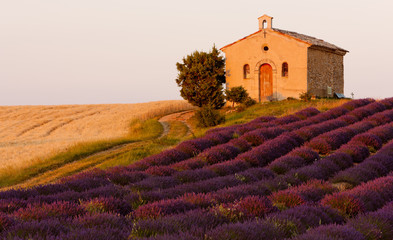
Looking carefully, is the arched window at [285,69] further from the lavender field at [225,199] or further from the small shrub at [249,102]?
the lavender field at [225,199]

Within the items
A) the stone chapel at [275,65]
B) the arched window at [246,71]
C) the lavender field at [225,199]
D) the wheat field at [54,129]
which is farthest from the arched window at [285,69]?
the lavender field at [225,199]

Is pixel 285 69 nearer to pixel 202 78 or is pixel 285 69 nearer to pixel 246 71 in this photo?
pixel 246 71

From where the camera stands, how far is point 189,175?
9.40m

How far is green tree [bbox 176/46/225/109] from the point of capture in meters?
31.9

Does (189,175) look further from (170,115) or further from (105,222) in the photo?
(170,115)

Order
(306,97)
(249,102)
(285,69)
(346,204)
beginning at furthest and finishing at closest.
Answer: (285,69) < (249,102) < (306,97) < (346,204)

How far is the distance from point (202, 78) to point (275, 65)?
6393 millimetres

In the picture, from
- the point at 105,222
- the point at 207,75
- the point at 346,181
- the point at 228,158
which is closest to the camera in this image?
the point at 105,222

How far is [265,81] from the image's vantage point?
32844 mm

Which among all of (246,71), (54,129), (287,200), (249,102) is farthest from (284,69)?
(287,200)

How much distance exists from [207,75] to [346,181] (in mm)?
23648

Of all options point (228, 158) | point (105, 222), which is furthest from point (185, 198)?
point (228, 158)

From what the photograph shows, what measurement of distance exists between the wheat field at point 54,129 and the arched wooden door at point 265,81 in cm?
877

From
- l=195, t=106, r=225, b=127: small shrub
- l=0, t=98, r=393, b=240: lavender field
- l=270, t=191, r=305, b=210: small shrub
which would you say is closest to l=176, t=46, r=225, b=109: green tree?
l=195, t=106, r=225, b=127: small shrub
